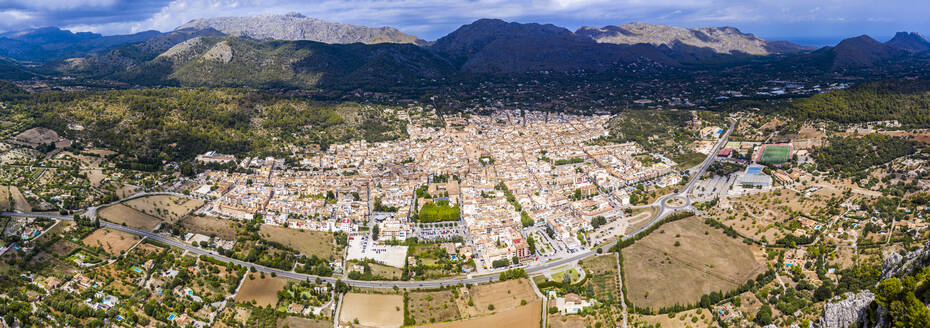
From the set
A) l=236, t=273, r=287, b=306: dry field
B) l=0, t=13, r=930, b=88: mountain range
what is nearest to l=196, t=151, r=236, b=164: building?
l=236, t=273, r=287, b=306: dry field

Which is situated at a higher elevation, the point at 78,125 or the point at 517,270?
the point at 78,125

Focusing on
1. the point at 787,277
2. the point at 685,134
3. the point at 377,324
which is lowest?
the point at 377,324

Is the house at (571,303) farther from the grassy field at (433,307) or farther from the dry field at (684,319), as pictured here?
the grassy field at (433,307)

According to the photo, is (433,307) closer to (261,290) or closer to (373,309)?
(373,309)

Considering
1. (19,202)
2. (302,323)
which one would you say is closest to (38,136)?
(19,202)

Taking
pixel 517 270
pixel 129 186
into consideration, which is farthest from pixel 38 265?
pixel 517 270

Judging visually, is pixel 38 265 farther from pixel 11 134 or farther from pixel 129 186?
Answer: pixel 11 134
